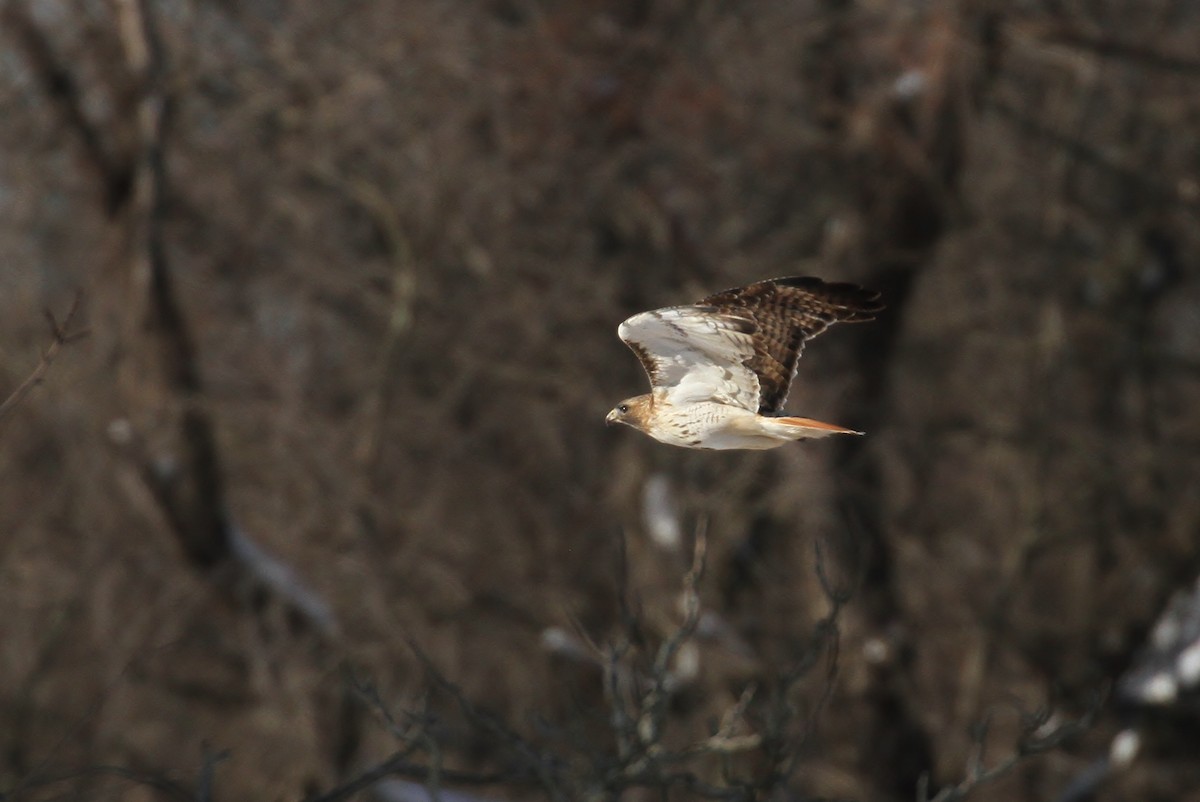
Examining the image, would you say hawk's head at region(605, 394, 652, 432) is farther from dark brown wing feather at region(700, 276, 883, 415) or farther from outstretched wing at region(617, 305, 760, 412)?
dark brown wing feather at region(700, 276, 883, 415)

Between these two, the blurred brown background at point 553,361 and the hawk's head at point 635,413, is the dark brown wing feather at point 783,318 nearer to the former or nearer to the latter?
the hawk's head at point 635,413

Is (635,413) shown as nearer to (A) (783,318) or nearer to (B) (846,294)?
(A) (783,318)

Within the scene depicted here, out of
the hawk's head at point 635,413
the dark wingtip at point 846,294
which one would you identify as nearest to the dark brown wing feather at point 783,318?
the dark wingtip at point 846,294

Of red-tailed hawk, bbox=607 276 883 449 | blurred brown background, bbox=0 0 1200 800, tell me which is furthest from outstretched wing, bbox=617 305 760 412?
blurred brown background, bbox=0 0 1200 800

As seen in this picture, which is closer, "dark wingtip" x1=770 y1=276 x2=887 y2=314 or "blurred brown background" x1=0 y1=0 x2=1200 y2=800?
"dark wingtip" x1=770 y1=276 x2=887 y2=314

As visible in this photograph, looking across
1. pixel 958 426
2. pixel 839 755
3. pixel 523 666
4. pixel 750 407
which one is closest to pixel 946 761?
pixel 839 755

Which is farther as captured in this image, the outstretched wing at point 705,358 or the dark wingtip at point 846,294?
the outstretched wing at point 705,358

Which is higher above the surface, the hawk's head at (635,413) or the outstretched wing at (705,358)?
the outstretched wing at (705,358)

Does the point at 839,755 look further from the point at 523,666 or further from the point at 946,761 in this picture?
the point at 523,666

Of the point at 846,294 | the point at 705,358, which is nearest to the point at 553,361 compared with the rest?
the point at 705,358
